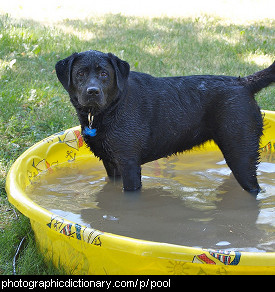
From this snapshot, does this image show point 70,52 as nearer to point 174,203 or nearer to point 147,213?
point 174,203

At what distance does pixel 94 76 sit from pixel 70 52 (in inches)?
144

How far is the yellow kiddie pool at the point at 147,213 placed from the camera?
2668mm

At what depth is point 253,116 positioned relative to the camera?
12.8 feet

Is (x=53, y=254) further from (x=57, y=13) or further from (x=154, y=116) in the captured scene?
(x=57, y=13)

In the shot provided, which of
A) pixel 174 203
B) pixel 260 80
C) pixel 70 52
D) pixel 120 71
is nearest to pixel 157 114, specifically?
pixel 120 71

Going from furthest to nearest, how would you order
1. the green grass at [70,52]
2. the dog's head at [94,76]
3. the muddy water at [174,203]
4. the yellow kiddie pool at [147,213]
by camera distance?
the green grass at [70,52], the dog's head at [94,76], the muddy water at [174,203], the yellow kiddie pool at [147,213]

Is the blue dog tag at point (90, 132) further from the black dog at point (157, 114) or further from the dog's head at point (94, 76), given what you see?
the dog's head at point (94, 76)

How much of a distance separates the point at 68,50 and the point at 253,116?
4.05m

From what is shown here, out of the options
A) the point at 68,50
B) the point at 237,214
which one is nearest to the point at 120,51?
the point at 68,50

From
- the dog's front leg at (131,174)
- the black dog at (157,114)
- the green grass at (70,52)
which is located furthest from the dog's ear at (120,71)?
the green grass at (70,52)

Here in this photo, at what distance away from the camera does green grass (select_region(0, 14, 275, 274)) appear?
16.0 ft

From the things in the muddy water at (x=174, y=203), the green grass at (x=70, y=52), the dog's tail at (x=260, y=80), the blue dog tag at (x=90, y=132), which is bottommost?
the muddy water at (x=174, y=203)

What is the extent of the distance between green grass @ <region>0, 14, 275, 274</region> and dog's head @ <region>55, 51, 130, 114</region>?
1.05 meters
